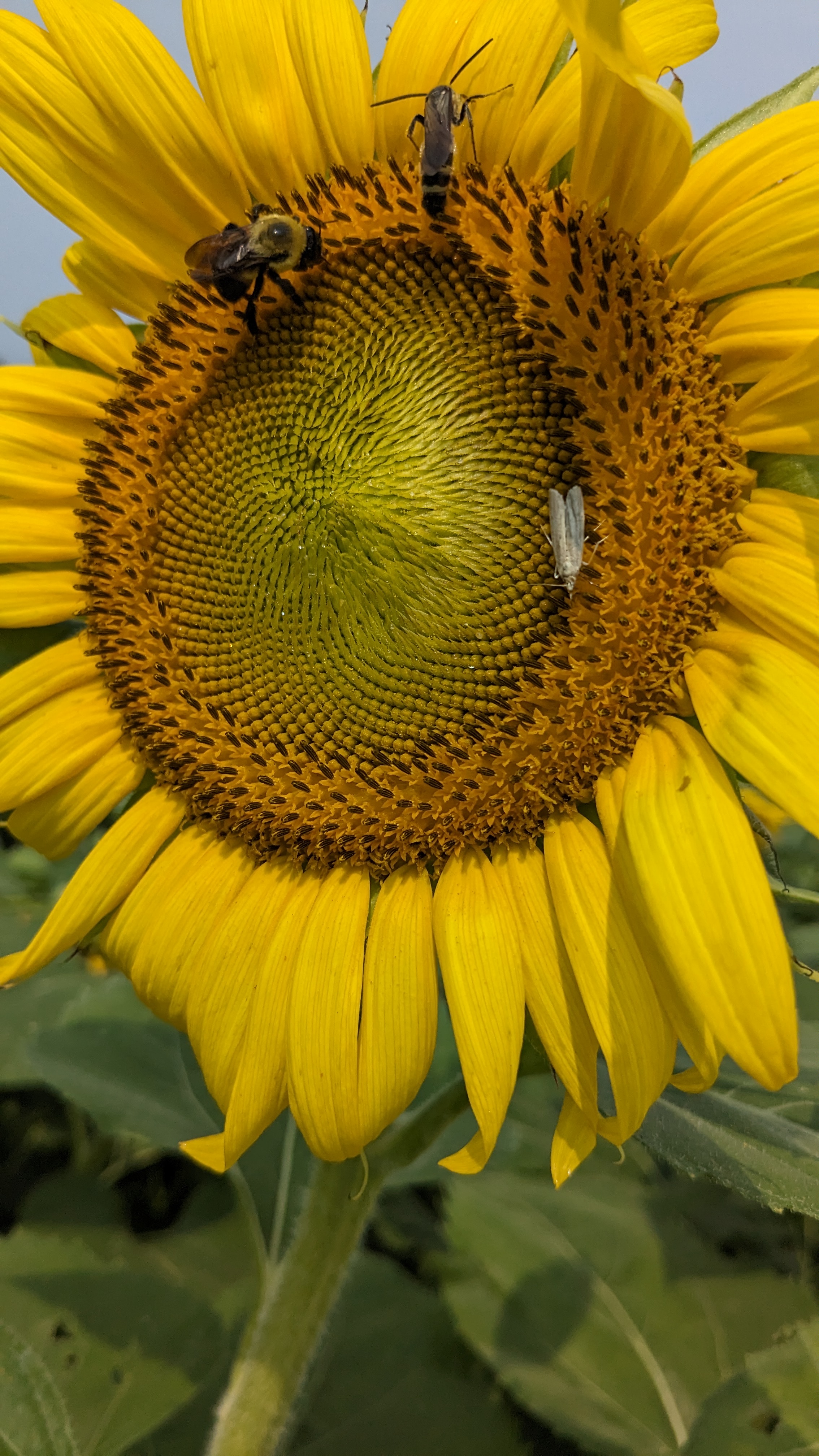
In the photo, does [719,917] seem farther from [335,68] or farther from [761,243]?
[335,68]

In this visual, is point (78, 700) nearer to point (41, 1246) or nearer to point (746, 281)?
point (746, 281)

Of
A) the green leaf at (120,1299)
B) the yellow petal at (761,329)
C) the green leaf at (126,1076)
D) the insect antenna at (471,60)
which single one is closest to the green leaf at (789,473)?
the yellow petal at (761,329)

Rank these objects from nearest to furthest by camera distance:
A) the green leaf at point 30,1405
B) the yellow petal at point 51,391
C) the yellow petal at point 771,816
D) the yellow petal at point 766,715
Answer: the yellow petal at point 766,715 → the yellow petal at point 51,391 → the green leaf at point 30,1405 → the yellow petal at point 771,816

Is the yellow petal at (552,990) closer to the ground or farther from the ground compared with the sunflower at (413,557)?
closer to the ground

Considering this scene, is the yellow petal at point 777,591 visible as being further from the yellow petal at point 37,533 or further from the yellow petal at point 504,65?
the yellow petal at point 37,533

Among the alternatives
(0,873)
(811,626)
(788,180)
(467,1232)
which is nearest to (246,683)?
(811,626)

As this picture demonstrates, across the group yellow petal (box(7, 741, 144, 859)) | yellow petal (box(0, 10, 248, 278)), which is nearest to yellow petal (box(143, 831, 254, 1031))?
yellow petal (box(7, 741, 144, 859))
